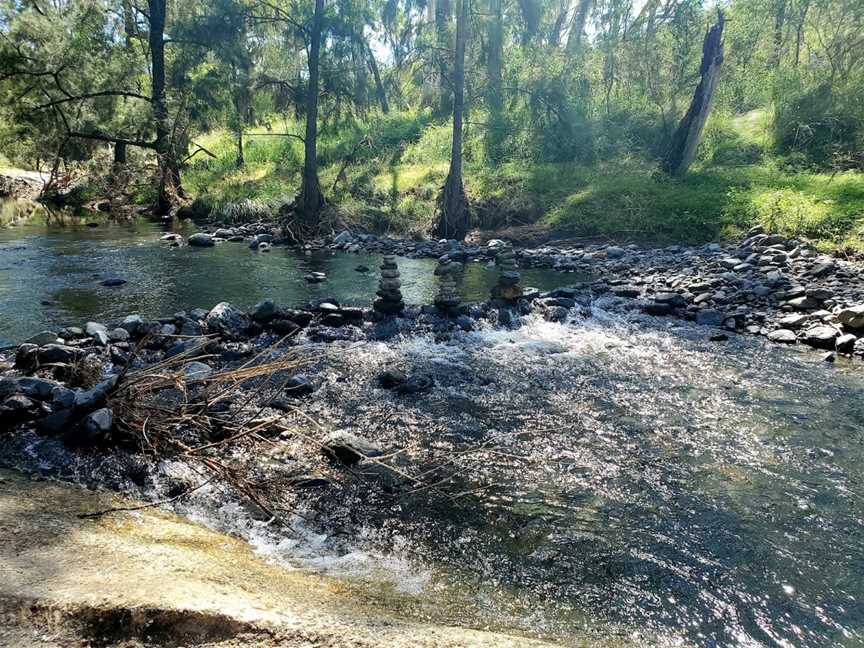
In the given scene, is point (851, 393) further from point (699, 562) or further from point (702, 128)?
point (702, 128)

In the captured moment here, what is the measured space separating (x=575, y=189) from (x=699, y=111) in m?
4.97

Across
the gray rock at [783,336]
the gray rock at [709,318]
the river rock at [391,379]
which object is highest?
the gray rock at [709,318]

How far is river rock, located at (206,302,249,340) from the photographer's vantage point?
7820 mm

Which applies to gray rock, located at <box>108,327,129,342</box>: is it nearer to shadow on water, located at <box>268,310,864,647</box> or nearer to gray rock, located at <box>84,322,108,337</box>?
gray rock, located at <box>84,322,108,337</box>

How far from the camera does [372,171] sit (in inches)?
897

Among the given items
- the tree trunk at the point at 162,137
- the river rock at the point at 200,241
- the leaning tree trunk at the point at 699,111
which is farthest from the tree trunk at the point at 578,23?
the river rock at the point at 200,241

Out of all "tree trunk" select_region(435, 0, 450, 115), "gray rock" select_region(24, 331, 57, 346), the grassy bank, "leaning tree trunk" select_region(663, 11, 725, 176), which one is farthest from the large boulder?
"tree trunk" select_region(435, 0, 450, 115)

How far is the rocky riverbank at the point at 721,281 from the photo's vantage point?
28.0 ft

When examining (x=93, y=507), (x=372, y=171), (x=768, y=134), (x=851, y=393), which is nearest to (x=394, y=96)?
(x=372, y=171)

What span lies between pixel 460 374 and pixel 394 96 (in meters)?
19.2

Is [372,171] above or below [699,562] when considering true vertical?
above

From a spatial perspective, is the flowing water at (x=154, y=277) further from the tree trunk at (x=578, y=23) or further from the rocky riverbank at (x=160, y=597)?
the tree trunk at (x=578, y=23)

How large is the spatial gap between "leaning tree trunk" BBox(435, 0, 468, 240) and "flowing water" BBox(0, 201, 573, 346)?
303 centimetres

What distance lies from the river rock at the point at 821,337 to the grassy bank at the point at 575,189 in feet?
17.2
